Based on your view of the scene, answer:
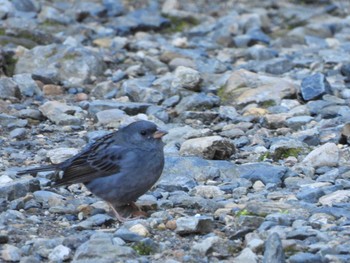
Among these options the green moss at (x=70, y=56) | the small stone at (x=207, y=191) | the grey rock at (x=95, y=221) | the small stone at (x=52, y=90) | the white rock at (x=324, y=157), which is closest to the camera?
the grey rock at (x=95, y=221)

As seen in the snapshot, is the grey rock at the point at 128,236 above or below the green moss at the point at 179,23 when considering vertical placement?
above

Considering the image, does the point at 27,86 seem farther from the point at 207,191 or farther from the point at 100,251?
the point at 100,251

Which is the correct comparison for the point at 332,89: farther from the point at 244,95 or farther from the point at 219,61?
the point at 219,61

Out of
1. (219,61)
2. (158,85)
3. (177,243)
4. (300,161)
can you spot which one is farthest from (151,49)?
(177,243)

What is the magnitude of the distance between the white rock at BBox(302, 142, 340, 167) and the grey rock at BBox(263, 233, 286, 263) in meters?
2.56

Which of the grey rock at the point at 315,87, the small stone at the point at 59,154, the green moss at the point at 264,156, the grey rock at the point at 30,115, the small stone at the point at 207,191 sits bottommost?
the grey rock at the point at 30,115

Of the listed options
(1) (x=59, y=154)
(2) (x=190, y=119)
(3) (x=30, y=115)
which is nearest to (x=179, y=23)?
(2) (x=190, y=119)

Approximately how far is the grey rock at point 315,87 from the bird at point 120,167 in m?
3.30

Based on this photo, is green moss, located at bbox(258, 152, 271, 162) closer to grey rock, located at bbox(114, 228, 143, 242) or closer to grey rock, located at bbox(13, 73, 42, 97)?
grey rock, located at bbox(114, 228, 143, 242)

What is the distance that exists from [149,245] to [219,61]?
20.6 ft

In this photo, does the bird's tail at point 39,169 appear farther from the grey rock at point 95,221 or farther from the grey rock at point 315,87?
the grey rock at point 315,87

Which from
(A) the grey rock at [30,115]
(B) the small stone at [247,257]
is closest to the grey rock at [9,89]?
(A) the grey rock at [30,115]

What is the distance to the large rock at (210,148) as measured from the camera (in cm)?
824

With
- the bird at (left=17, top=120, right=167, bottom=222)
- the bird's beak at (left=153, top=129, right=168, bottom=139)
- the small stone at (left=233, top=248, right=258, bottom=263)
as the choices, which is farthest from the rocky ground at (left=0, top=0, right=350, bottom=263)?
the bird's beak at (left=153, top=129, right=168, bottom=139)
